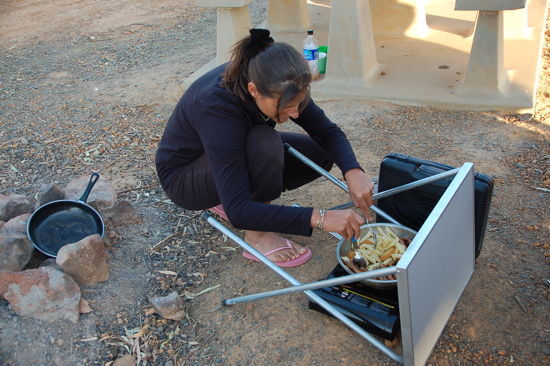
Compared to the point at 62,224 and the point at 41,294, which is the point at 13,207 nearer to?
the point at 62,224

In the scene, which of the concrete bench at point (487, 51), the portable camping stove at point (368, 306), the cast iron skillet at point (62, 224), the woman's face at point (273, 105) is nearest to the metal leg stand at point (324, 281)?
the portable camping stove at point (368, 306)

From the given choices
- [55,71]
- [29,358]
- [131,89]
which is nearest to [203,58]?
[131,89]

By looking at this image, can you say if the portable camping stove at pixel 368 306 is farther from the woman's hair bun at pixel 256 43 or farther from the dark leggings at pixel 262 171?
the woman's hair bun at pixel 256 43

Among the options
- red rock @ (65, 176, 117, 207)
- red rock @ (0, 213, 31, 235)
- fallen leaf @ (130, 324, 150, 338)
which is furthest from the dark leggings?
red rock @ (0, 213, 31, 235)

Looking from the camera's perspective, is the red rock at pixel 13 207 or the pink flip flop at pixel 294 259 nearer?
the pink flip flop at pixel 294 259

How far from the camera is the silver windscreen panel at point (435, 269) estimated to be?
5.03ft

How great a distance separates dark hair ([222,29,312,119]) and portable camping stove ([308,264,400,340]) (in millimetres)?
940

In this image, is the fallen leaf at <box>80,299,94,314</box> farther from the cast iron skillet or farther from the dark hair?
the dark hair

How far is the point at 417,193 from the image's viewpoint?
2463 mm

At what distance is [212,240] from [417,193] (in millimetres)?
1321

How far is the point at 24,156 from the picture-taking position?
3.95 meters

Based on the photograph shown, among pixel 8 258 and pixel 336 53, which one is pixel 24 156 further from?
pixel 336 53

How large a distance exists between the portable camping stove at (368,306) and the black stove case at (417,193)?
0.54 meters

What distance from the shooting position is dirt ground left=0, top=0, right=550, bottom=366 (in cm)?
216
